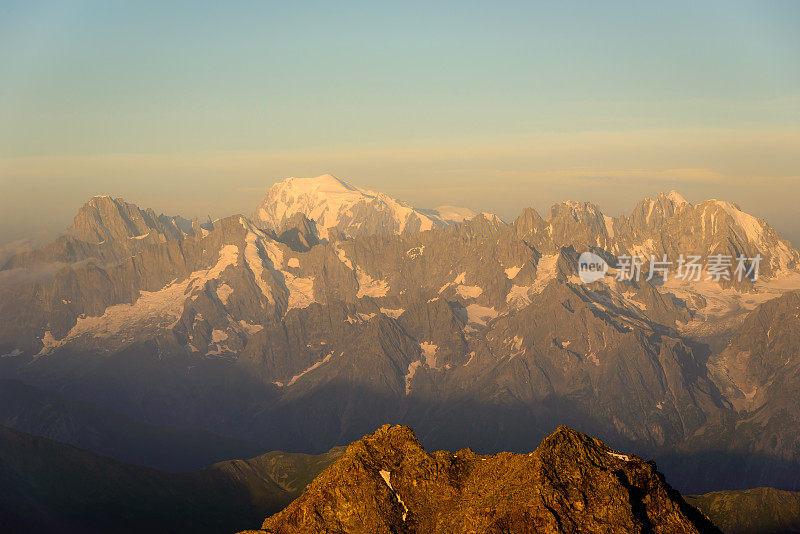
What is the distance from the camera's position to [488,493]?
121m

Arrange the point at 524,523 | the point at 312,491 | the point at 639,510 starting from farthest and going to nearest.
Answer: the point at 312,491, the point at 639,510, the point at 524,523

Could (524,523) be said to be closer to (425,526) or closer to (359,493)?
(425,526)

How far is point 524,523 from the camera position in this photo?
11281 centimetres

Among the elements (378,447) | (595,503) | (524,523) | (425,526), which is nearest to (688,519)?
(595,503)

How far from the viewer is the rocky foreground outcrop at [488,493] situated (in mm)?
114562

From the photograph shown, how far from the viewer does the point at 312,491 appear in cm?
12988

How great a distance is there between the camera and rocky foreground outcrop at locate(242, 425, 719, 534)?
376ft

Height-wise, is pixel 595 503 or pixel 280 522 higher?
pixel 595 503

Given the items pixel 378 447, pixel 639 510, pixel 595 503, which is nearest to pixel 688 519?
pixel 639 510

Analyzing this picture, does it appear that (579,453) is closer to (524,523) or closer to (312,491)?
(524,523)

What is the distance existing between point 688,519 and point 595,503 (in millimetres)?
16493

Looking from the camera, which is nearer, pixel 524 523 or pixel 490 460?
pixel 524 523

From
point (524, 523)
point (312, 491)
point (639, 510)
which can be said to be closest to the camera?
point (524, 523)

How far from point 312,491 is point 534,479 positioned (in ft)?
106
